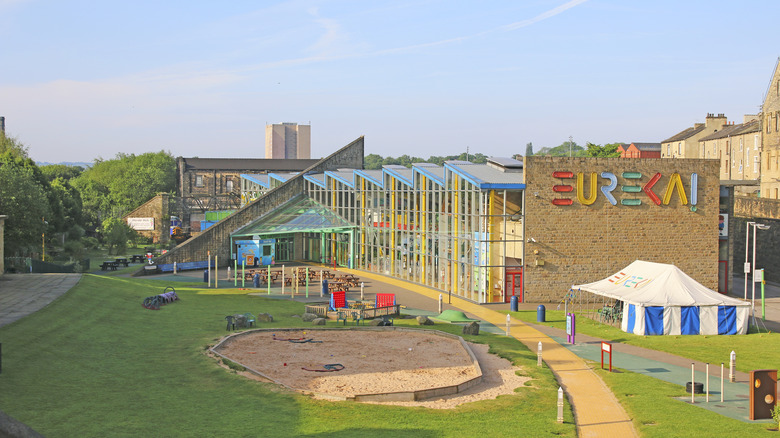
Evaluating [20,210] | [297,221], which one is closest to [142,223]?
[20,210]

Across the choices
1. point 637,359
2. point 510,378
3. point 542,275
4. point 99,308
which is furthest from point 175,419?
point 542,275

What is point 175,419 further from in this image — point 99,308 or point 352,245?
point 352,245

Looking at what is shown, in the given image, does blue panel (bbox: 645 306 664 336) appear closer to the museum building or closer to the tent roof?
the tent roof

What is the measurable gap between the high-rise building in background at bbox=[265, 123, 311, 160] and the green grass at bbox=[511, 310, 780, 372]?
13924 cm

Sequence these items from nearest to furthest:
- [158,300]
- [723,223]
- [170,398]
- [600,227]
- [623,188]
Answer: [170,398]
[158,300]
[600,227]
[623,188]
[723,223]

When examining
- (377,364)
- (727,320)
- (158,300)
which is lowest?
(377,364)

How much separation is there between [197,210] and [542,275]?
5670cm

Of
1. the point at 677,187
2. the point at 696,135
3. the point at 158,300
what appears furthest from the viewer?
Result: the point at 696,135

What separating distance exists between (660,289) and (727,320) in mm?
3236

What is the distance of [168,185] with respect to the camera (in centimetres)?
12675

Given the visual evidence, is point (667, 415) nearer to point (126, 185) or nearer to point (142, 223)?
point (142, 223)

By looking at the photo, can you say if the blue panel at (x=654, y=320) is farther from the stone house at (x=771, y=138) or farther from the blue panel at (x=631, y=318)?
the stone house at (x=771, y=138)

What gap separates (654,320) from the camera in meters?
32.1

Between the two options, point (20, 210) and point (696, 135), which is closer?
point (20, 210)
